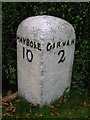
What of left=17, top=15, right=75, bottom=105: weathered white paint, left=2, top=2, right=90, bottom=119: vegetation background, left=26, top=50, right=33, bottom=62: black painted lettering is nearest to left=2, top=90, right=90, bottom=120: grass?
left=17, top=15, right=75, bottom=105: weathered white paint

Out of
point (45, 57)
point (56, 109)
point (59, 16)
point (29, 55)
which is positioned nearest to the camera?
point (45, 57)

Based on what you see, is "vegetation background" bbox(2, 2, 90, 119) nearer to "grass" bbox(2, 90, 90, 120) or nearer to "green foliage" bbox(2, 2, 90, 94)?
"green foliage" bbox(2, 2, 90, 94)

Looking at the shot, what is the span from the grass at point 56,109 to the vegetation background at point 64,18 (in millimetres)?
290

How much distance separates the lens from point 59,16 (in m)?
5.74

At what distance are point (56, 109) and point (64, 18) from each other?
1484 millimetres

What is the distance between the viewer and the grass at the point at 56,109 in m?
5.27

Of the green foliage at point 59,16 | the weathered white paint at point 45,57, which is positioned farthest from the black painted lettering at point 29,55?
the green foliage at point 59,16

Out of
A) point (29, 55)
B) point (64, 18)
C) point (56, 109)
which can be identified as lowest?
point (56, 109)

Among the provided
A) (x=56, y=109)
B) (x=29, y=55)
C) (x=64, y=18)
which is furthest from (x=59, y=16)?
(x=56, y=109)

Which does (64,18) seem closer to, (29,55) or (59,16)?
(59,16)

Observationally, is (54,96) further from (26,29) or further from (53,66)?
(26,29)

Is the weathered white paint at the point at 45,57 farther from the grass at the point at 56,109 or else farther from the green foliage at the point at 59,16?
the green foliage at the point at 59,16

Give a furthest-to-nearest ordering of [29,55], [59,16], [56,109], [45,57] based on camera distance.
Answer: [59,16], [56,109], [29,55], [45,57]

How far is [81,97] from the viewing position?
5.80m
